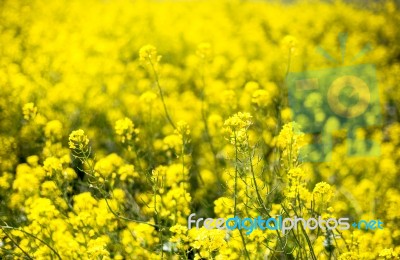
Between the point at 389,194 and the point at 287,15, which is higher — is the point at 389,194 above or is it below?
below

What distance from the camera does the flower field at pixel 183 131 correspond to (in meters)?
3.25

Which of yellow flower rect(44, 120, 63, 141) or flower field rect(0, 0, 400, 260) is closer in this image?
flower field rect(0, 0, 400, 260)

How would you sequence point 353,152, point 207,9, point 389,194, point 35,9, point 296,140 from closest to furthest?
point 296,140
point 389,194
point 353,152
point 35,9
point 207,9

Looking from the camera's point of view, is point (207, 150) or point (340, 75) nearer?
point (207, 150)

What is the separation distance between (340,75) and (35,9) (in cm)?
521

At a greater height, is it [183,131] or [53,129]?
[53,129]

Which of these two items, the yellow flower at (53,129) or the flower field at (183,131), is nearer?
the flower field at (183,131)

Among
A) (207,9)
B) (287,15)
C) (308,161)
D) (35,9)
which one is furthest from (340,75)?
(35,9)

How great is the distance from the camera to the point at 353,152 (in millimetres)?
5156

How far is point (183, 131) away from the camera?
3.44m

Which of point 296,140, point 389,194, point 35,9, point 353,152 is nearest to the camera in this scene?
point 296,140

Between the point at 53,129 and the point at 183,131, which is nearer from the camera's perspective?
the point at 183,131

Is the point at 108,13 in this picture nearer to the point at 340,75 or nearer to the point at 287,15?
the point at 287,15

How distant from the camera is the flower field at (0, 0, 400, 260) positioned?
3.25m
